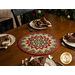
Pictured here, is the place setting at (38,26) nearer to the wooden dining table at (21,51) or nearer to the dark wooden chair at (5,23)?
the wooden dining table at (21,51)

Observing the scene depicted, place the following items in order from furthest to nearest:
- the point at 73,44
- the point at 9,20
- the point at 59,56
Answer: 1. the point at 9,20
2. the point at 73,44
3. the point at 59,56

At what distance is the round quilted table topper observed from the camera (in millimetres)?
1041

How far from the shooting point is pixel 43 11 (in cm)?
342

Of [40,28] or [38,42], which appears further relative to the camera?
[40,28]

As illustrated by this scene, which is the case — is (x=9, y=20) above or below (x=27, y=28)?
below

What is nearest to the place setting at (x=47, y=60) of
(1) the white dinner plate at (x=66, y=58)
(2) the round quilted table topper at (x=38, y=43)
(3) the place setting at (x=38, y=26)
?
(1) the white dinner plate at (x=66, y=58)

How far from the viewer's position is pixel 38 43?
1.14 metres

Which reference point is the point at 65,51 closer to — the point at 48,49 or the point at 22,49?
the point at 48,49

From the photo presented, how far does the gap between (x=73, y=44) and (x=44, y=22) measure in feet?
1.77

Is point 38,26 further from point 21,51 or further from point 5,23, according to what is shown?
point 5,23

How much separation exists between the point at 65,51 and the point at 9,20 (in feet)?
6.86
